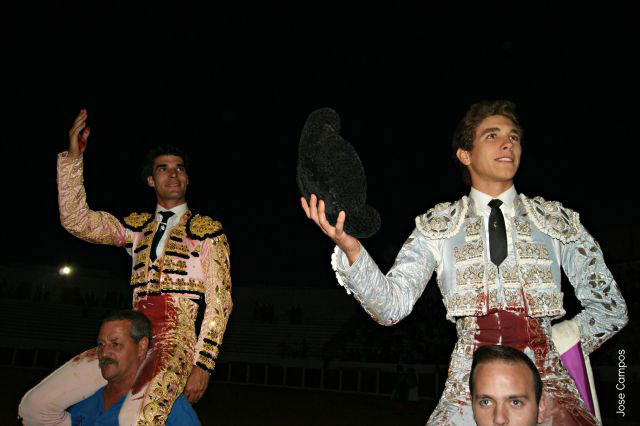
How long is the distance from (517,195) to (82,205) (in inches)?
98.9

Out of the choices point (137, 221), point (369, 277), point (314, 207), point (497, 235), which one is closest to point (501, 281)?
point (497, 235)

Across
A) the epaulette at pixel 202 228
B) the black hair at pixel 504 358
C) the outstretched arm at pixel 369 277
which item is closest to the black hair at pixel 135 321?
the epaulette at pixel 202 228

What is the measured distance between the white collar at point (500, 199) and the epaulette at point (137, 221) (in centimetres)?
213

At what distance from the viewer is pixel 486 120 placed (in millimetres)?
2623

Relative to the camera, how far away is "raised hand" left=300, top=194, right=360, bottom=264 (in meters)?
1.93

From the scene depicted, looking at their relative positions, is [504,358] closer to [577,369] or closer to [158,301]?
[577,369]

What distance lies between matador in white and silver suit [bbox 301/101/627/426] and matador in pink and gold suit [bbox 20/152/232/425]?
1358 millimetres

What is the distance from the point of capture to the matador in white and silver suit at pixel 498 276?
84.6 inches

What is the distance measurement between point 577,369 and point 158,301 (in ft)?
7.20

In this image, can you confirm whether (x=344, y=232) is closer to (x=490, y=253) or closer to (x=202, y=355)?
(x=490, y=253)

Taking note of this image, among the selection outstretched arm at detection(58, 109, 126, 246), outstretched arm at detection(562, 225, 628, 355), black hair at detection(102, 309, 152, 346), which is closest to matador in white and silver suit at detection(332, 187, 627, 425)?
outstretched arm at detection(562, 225, 628, 355)

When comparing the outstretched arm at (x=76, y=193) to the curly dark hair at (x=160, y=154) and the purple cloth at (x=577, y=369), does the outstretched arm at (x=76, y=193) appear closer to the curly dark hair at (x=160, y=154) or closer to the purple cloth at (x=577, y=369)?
the curly dark hair at (x=160, y=154)

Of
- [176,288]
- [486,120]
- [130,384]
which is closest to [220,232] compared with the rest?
[176,288]

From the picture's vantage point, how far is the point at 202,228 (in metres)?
3.67
